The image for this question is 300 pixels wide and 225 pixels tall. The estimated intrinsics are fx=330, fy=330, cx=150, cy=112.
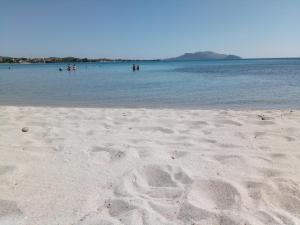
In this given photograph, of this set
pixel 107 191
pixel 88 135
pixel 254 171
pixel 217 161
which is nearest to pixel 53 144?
pixel 88 135

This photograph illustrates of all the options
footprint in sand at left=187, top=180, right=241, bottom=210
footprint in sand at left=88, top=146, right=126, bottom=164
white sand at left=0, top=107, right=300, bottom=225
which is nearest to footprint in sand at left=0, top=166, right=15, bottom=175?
white sand at left=0, top=107, right=300, bottom=225

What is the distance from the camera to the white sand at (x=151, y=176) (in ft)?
8.76

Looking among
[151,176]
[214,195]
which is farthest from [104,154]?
[214,195]

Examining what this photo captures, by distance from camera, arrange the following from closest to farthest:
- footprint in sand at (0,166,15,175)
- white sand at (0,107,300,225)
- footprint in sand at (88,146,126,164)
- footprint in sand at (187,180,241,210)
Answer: white sand at (0,107,300,225) < footprint in sand at (187,180,241,210) < footprint in sand at (0,166,15,175) < footprint in sand at (88,146,126,164)

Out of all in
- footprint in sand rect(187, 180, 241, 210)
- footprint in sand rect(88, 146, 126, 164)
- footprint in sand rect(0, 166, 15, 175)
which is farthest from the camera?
footprint in sand rect(88, 146, 126, 164)

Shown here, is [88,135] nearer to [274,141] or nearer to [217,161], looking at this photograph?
[217,161]

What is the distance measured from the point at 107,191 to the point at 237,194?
3.93ft

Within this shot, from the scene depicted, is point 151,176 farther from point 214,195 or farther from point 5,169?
point 5,169

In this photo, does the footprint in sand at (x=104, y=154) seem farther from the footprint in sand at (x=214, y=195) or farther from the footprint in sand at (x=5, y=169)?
the footprint in sand at (x=214, y=195)

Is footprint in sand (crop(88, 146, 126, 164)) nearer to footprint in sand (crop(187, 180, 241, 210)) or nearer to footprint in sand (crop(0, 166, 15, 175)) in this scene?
footprint in sand (crop(0, 166, 15, 175))

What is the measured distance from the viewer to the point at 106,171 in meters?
3.60

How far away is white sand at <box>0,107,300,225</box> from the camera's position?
2670 mm

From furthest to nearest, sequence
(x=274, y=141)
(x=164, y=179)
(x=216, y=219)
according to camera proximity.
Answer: (x=274, y=141)
(x=164, y=179)
(x=216, y=219)

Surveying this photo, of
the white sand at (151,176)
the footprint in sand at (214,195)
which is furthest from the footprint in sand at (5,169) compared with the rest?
the footprint in sand at (214,195)
